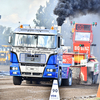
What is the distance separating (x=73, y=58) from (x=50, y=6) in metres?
49.6

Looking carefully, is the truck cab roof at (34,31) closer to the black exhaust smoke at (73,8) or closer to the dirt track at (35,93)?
the dirt track at (35,93)

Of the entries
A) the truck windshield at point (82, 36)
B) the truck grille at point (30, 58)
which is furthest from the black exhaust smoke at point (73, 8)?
the truck grille at point (30, 58)

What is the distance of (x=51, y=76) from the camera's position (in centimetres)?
1396

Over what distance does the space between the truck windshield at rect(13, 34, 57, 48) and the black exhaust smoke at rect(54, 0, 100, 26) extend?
37.9ft

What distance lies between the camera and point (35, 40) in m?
14.1

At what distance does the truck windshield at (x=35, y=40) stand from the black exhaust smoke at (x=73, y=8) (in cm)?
1154

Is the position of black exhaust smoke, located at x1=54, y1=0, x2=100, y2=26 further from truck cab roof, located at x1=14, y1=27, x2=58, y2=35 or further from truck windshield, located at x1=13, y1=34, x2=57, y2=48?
truck windshield, located at x1=13, y1=34, x2=57, y2=48

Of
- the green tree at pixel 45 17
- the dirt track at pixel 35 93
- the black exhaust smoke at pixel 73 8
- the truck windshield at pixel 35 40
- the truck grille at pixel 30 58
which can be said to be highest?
the green tree at pixel 45 17

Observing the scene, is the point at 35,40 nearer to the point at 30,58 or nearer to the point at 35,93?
the point at 30,58

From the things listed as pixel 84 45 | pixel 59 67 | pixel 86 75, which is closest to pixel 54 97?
pixel 59 67

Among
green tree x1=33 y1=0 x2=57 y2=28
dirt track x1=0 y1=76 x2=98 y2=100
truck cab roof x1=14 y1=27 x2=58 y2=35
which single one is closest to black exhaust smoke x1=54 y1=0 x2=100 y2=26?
truck cab roof x1=14 y1=27 x2=58 y2=35

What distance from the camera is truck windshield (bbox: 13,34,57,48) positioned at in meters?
13.9

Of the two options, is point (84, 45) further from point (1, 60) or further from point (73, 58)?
point (1, 60)

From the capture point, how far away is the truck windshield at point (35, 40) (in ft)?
45.7
